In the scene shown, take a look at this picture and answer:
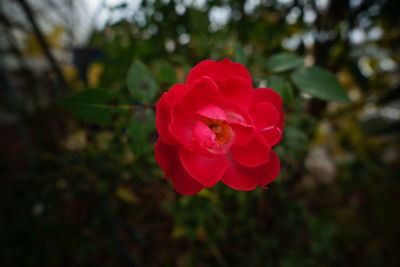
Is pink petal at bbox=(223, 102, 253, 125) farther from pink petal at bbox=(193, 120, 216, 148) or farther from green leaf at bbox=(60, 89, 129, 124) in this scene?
green leaf at bbox=(60, 89, 129, 124)

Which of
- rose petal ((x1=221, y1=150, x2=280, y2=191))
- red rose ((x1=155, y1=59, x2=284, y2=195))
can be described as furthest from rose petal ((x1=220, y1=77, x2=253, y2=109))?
rose petal ((x1=221, y1=150, x2=280, y2=191))

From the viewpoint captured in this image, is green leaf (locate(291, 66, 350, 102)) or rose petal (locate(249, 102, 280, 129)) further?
green leaf (locate(291, 66, 350, 102))

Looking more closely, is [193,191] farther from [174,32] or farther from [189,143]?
[174,32]

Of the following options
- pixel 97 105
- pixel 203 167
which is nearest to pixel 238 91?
pixel 203 167

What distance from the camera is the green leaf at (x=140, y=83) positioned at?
46 centimetres

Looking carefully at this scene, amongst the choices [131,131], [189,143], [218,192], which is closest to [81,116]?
[131,131]

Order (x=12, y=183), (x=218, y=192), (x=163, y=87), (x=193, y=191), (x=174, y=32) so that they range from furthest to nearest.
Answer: (x=12, y=183), (x=174, y=32), (x=218, y=192), (x=163, y=87), (x=193, y=191)

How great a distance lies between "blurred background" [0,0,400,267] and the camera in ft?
2.23

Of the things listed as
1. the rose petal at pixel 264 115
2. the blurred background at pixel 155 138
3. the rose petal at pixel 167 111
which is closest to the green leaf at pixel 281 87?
the blurred background at pixel 155 138

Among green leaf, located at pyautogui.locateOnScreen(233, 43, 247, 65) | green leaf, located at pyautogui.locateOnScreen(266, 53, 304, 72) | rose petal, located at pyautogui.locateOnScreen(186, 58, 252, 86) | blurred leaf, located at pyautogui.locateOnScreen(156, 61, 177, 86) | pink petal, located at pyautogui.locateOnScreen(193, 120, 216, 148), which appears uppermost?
rose petal, located at pyautogui.locateOnScreen(186, 58, 252, 86)

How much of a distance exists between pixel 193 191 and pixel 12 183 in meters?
1.09

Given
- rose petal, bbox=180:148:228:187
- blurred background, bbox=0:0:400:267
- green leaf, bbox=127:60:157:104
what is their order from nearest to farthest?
rose petal, bbox=180:148:228:187 < green leaf, bbox=127:60:157:104 < blurred background, bbox=0:0:400:267

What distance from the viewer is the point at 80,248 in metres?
0.93

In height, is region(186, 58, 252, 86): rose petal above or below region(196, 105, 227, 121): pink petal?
above
